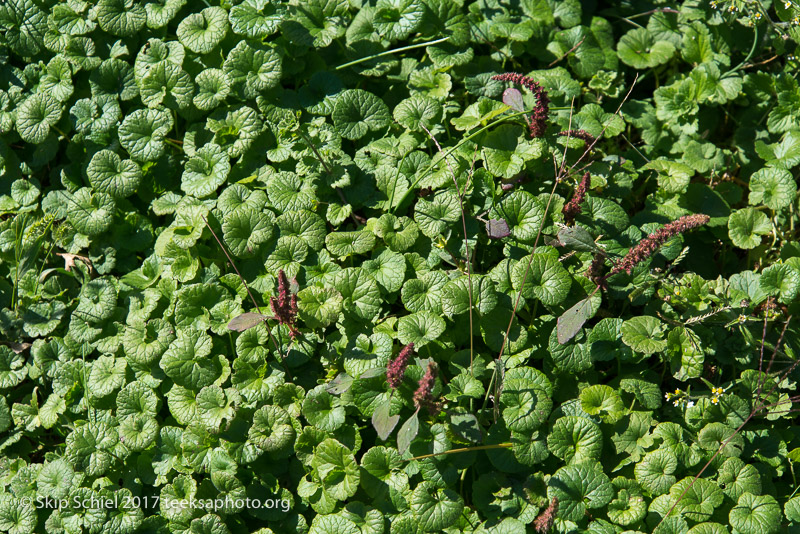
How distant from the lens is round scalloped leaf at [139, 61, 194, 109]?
3.31 m

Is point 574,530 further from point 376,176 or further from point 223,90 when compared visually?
point 223,90

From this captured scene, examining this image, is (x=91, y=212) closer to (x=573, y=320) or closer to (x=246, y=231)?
(x=246, y=231)

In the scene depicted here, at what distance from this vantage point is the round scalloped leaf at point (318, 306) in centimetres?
262

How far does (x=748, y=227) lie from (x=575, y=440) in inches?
54.3

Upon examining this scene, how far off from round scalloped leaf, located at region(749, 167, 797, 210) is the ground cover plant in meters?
0.01

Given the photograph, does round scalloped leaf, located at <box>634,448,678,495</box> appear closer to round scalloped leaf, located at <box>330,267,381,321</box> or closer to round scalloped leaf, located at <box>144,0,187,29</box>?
round scalloped leaf, located at <box>330,267,381,321</box>

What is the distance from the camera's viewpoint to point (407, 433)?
7.46ft

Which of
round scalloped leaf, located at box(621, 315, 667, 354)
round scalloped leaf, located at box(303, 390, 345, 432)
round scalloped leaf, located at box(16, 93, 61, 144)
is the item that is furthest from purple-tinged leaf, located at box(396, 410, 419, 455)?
round scalloped leaf, located at box(16, 93, 61, 144)

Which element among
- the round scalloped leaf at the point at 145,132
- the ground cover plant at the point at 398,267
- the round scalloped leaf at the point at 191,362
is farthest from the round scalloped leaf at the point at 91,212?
the round scalloped leaf at the point at 191,362

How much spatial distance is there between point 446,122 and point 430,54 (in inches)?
14.7

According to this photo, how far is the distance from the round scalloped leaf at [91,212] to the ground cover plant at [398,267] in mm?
18

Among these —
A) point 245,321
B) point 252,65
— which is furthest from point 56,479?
point 252,65

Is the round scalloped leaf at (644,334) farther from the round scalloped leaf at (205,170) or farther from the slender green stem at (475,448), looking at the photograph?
the round scalloped leaf at (205,170)

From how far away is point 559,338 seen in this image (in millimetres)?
2484
